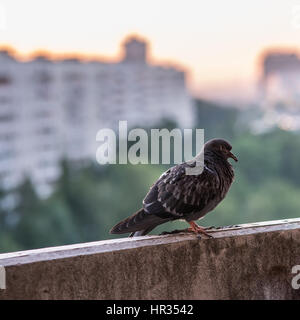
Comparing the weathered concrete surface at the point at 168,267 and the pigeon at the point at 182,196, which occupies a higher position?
the pigeon at the point at 182,196

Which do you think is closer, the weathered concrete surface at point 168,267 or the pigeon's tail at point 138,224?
the weathered concrete surface at point 168,267

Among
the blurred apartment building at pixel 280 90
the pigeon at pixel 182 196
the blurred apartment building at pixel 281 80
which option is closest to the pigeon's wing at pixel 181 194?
the pigeon at pixel 182 196

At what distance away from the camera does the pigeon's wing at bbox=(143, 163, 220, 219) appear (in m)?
3.12

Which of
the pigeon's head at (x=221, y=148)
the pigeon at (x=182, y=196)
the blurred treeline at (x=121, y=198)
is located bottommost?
the pigeon at (x=182, y=196)

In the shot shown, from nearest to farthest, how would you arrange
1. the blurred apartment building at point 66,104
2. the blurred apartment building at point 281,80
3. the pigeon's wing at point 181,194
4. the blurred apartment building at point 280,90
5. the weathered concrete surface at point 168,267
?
the weathered concrete surface at point 168,267 < the pigeon's wing at point 181,194 < the blurred apartment building at point 66,104 < the blurred apartment building at point 280,90 < the blurred apartment building at point 281,80

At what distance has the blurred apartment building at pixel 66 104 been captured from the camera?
1355 inches

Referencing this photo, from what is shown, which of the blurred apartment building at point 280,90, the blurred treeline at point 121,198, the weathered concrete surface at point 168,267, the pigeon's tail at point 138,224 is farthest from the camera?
the blurred apartment building at point 280,90

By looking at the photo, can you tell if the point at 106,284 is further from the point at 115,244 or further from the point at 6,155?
the point at 6,155

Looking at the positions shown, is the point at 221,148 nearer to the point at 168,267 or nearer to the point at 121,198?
the point at 168,267

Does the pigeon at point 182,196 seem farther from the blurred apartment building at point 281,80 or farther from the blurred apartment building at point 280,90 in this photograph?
the blurred apartment building at point 281,80

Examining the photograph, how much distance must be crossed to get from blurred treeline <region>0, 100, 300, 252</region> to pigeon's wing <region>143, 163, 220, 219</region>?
64.6 ft

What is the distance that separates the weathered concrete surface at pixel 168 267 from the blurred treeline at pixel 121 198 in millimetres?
20020

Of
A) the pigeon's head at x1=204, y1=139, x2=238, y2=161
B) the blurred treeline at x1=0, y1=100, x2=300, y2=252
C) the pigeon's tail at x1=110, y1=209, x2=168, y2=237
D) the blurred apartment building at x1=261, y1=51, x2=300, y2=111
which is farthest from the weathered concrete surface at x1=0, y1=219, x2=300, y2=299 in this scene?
the blurred apartment building at x1=261, y1=51, x2=300, y2=111

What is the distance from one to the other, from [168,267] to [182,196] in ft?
1.88
